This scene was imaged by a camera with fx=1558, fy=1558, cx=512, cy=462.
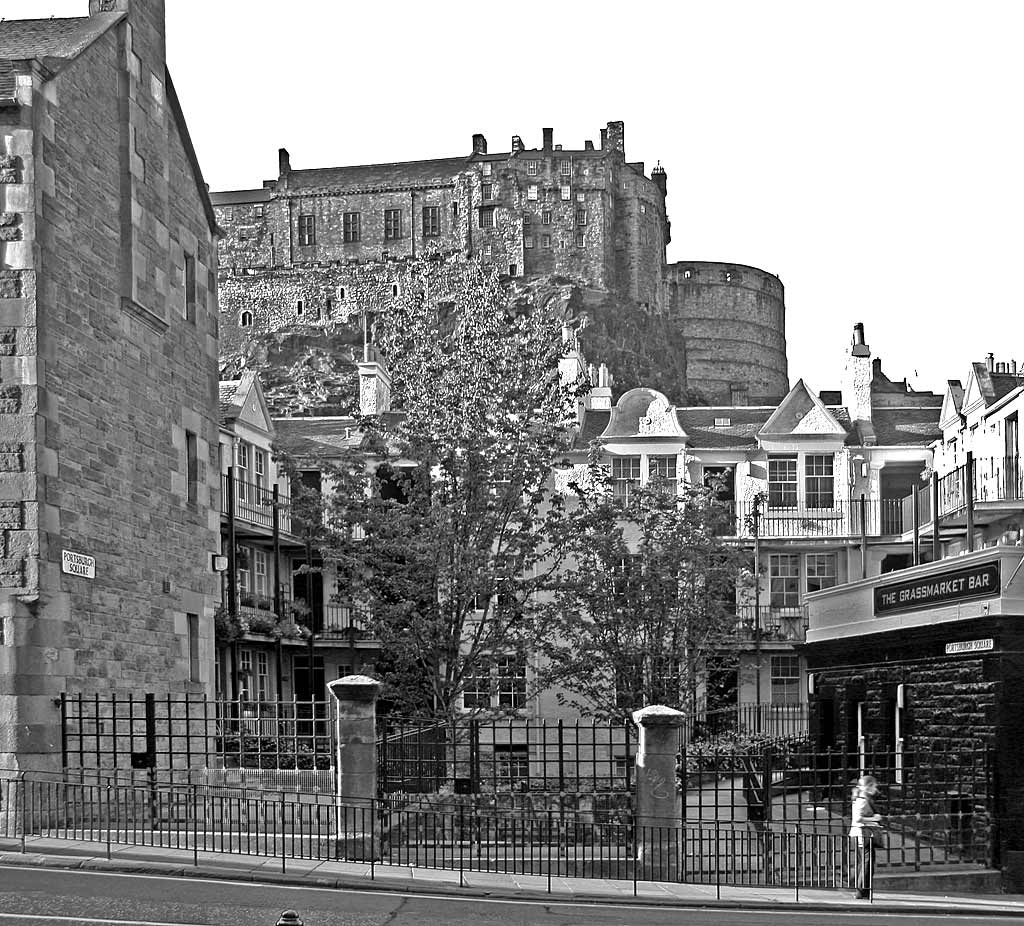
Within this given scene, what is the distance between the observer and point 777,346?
13212 cm

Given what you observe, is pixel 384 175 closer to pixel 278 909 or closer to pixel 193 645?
pixel 193 645

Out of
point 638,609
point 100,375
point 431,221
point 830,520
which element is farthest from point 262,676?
point 431,221

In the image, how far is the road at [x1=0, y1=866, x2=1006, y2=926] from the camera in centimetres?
1430

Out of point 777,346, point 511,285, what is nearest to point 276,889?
point 511,285

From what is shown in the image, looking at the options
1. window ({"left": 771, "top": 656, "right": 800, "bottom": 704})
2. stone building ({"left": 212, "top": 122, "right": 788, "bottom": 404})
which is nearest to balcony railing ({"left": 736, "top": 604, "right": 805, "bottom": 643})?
window ({"left": 771, "top": 656, "right": 800, "bottom": 704})

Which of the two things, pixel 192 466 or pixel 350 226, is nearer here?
pixel 192 466

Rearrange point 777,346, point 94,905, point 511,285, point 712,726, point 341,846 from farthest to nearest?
point 777,346, point 511,285, point 712,726, point 341,846, point 94,905

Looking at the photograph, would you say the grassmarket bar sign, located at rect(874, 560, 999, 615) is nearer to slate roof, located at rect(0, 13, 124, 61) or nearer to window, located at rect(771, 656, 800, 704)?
slate roof, located at rect(0, 13, 124, 61)

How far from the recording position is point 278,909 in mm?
15023

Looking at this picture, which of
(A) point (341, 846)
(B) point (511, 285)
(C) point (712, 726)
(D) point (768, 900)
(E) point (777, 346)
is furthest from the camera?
(E) point (777, 346)

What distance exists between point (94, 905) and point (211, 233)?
16075 mm

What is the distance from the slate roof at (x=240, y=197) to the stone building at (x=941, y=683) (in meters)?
99.0

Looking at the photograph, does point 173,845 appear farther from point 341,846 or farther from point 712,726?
point 712,726

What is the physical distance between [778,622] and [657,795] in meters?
25.9
